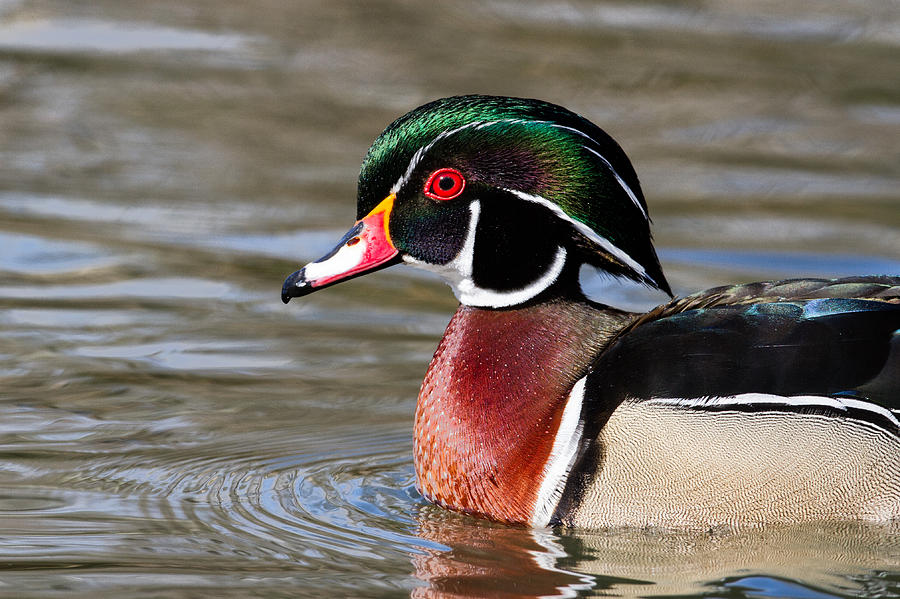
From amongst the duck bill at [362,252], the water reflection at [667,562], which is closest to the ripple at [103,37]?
the duck bill at [362,252]

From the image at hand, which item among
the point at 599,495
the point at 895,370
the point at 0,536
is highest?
the point at 895,370

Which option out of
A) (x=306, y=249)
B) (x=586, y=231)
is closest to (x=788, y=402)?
(x=586, y=231)

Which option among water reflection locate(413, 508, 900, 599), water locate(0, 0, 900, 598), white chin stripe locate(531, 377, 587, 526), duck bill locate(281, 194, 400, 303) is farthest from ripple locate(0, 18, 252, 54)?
water reflection locate(413, 508, 900, 599)

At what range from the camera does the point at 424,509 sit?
5.89 meters

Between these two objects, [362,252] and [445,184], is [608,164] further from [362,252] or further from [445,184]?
[362,252]

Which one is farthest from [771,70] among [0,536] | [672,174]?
[0,536]

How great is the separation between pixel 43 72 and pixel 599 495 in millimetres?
8320

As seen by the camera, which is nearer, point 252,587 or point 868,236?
point 252,587

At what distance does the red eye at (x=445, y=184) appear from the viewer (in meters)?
5.83

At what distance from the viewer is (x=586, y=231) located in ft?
18.8

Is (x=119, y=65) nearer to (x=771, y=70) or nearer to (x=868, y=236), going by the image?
(x=771, y=70)

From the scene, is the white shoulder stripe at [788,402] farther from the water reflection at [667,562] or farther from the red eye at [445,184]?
the red eye at [445,184]

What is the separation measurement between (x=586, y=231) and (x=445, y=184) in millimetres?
549

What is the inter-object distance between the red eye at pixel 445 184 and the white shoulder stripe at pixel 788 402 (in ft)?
3.80
